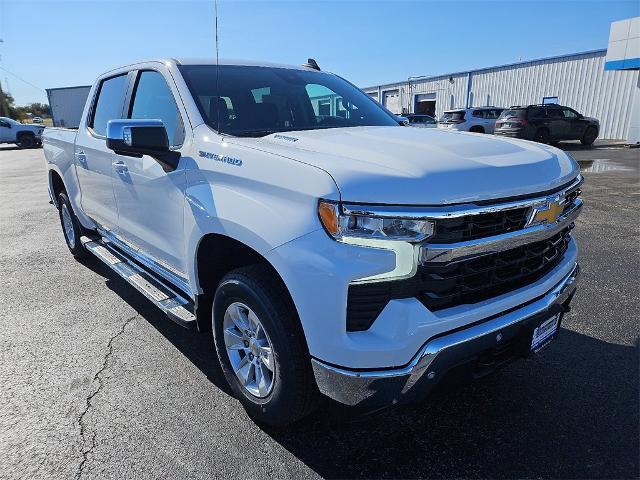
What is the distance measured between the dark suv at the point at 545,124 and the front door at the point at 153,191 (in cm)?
1797

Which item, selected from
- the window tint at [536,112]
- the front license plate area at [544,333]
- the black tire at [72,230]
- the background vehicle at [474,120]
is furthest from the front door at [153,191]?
the background vehicle at [474,120]

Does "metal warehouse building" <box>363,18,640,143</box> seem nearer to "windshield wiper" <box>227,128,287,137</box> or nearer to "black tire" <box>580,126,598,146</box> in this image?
"black tire" <box>580,126,598,146</box>

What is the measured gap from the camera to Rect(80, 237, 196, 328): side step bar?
280cm

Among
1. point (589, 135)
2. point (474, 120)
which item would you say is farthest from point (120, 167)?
point (589, 135)

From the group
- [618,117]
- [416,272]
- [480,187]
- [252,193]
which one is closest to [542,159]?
[480,187]

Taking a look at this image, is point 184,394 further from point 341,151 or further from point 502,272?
point 502,272

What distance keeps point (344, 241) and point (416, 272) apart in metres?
0.31

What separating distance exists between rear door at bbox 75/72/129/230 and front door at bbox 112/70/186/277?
0.73 feet

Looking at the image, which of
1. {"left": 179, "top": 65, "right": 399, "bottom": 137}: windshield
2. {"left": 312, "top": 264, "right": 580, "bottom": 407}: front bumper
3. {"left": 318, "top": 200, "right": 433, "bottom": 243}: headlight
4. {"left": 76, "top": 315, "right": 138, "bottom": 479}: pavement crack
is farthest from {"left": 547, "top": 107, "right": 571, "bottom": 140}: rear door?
{"left": 318, "top": 200, "right": 433, "bottom": 243}: headlight

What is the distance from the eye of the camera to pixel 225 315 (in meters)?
2.51

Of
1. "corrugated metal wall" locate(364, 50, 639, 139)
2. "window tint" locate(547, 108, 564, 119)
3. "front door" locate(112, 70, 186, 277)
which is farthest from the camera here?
"corrugated metal wall" locate(364, 50, 639, 139)

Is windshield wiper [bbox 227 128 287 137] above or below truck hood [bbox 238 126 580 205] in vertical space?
above

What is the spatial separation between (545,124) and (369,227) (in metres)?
20.2

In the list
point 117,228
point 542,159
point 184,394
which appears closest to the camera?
point 542,159
